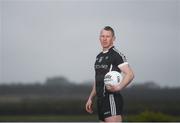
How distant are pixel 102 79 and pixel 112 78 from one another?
0.45ft

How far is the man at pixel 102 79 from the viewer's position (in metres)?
4.23

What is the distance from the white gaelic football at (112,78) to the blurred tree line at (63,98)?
4.22 m

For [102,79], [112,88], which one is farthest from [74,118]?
[112,88]

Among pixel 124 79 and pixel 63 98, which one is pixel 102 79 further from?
pixel 63 98

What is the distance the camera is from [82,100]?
8633mm

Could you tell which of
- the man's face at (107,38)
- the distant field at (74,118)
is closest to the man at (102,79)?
the man's face at (107,38)

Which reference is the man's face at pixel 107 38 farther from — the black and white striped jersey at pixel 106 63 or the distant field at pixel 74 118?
the distant field at pixel 74 118

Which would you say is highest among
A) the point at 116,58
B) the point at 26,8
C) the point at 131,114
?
the point at 26,8

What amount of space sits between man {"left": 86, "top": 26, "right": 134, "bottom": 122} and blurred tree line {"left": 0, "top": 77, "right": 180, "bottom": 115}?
4123 millimetres

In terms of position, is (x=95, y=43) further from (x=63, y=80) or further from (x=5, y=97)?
(x=5, y=97)

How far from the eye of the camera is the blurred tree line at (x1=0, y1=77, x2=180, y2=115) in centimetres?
857

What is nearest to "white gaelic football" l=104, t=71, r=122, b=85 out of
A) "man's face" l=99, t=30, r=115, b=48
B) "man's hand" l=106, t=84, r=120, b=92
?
"man's hand" l=106, t=84, r=120, b=92

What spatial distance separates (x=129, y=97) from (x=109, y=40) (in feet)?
14.4

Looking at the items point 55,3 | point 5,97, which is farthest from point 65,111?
point 55,3
